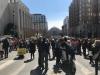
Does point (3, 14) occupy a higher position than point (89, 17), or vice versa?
point (3, 14)

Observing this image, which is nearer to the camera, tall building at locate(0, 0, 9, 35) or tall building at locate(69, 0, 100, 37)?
tall building at locate(0, 0, 9, 35)

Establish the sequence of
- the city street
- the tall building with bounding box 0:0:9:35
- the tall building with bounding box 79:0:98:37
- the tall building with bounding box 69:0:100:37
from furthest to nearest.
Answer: the tall building with bounding box 79:0:98:37 < the tall building with bounding box 69:0:100:37 < the tall building with bounding box 0:0:9:35 < the city street

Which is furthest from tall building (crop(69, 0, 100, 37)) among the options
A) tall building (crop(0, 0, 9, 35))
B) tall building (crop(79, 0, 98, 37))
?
tall building (crop(0, 0, 9, 35))

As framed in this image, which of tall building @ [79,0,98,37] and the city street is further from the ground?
tall building @ [79,0,98,37]

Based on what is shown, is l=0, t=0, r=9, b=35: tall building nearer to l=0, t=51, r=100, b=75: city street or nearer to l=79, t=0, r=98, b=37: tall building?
l=79, t=0, r=98, b=37: tall building

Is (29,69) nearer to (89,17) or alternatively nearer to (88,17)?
(89,17)

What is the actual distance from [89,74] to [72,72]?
10.1 feet

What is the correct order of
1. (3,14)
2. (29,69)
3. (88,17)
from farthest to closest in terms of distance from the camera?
(88,17)
(3,14)
(29,69)

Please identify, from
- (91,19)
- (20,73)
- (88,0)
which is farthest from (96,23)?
(20,73)

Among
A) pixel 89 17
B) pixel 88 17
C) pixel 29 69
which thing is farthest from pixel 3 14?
pixel 29 69

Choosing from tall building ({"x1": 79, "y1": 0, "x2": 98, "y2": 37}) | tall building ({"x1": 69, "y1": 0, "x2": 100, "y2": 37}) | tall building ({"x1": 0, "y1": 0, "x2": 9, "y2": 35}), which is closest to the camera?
tall building ({"x1": 0, "y1": 0, "x2": 9, "y2": 35})

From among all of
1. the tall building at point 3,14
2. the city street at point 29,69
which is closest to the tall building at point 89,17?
the tall building at point 3,14

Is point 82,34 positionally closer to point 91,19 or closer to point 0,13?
point 91,19

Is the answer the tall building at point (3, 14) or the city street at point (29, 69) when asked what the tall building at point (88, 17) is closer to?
the tall building at point (3, 14)
